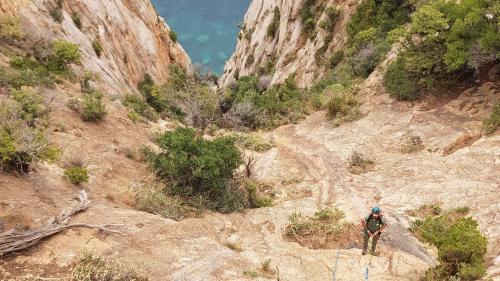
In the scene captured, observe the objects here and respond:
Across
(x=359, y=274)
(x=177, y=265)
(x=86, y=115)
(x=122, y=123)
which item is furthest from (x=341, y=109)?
(x=177, y=265)

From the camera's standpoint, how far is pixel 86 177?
1162 cm

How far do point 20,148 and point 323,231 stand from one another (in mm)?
7742

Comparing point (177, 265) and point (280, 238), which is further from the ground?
point (280, 238)

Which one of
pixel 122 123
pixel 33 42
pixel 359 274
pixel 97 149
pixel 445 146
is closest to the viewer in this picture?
pixel 359 274

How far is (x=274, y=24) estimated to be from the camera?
153ft

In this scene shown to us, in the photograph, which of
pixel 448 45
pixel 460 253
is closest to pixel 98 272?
pixel 460 253

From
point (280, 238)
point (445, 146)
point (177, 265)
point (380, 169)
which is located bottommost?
point (177, 265)

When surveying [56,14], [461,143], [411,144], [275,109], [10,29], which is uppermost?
[56,14]

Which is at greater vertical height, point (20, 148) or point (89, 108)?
point (89, 108)

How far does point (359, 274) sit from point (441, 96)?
13.5m

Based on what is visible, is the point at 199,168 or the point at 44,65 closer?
the point at 199,168

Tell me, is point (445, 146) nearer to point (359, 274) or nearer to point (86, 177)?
point (359, 274)

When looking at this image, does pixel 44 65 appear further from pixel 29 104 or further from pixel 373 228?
pixel 373 228

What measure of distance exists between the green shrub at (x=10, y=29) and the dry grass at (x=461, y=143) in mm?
19508
